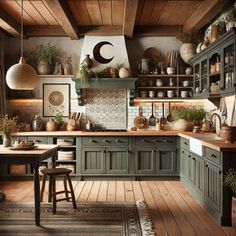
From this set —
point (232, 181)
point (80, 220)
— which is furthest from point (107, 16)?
point (232, 181)

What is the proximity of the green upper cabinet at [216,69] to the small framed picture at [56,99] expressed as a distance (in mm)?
2622

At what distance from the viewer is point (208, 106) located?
6688 millimetres

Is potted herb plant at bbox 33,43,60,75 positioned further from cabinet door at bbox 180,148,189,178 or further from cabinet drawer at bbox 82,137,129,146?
cabinet door at bbox 180,148,189,178

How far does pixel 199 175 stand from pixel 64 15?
3173mm

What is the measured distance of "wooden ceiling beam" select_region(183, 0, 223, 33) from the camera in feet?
17.1

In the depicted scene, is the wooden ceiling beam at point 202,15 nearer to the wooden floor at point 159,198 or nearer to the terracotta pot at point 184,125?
the terracotta pot at point 184,125

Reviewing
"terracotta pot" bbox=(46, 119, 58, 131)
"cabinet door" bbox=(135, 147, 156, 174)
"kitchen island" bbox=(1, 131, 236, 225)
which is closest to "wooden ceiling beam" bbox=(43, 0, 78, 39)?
"terracotta pot" bbox=(46, 119, 58, 131)

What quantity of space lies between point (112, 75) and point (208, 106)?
1.98m

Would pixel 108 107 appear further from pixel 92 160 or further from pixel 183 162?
pixel 183 162

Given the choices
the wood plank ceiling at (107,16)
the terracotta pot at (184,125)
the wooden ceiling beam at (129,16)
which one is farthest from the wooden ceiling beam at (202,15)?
the terracotta pot at (184,125)

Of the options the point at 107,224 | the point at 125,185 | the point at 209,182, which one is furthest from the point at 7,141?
the point at 209,182

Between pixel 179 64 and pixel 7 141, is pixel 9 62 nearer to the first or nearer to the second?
pixel 7 141

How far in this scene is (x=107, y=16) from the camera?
613cm

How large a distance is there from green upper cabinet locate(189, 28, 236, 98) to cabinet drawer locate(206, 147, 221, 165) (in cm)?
81
